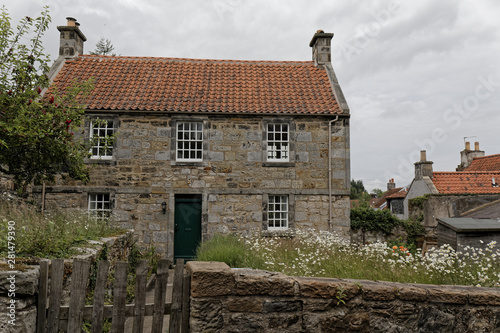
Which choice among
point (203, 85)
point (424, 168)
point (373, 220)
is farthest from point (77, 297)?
point (424, 168)

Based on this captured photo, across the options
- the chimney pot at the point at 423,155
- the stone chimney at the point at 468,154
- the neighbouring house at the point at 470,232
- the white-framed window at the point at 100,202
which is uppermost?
the stone chimney at the point at 468,154

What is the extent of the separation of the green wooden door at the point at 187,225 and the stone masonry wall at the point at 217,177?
275 millimetres

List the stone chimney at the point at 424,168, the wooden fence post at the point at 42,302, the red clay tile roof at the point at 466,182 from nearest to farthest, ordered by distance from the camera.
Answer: the wooden fence post at the point at 42,302 → the red clay tile roof at the point at 466,182 → the stone chimney at the point at 424,168

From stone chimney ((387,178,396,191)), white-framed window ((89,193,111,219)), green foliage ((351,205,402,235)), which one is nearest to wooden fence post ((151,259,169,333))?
white-framed window ((89,193,111,219))

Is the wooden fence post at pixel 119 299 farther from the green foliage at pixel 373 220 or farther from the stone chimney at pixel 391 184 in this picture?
the stone chimney at pixel 391 184

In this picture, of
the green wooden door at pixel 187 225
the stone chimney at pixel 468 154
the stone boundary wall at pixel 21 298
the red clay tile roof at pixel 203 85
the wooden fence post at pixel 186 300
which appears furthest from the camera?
the stone chimney at pixel 468 154

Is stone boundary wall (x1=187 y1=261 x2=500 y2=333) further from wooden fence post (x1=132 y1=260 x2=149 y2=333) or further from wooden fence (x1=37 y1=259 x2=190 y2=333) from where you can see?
wooden fence post (x1=132 y1=260 x2=149 y2=333)

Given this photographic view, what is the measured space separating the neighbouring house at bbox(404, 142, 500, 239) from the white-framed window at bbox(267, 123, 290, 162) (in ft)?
18.7

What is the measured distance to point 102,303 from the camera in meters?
3.42

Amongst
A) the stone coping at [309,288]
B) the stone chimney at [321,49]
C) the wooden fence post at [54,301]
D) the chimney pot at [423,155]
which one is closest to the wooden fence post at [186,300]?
the stone coping at [309,288]

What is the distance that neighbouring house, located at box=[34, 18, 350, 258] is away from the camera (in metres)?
12.2

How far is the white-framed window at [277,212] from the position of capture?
1248 centimetres

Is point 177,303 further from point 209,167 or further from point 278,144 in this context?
point 278,144

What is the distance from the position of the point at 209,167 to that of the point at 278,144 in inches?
101
